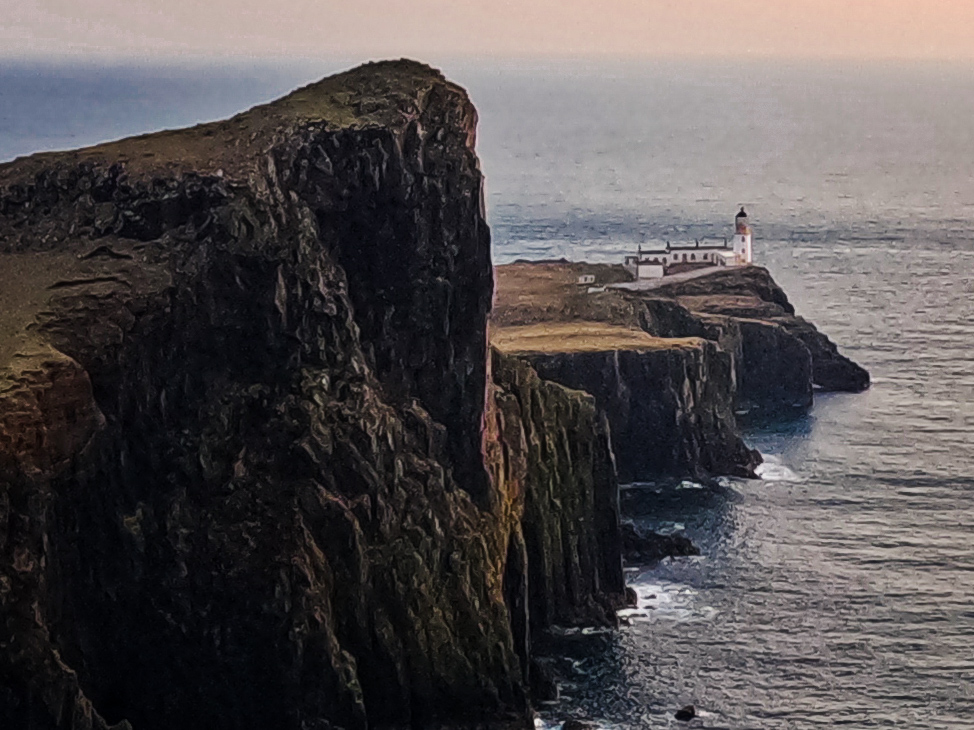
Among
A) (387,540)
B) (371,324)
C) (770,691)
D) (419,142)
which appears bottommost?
(770,691)

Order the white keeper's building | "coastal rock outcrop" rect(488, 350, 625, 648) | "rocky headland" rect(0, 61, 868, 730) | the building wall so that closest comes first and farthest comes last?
"rocky headland" rect(0, 61, 868, 730), "coastal rock outcrop" rect(488, 350, 625, 648), the building wall, the white keeper's building

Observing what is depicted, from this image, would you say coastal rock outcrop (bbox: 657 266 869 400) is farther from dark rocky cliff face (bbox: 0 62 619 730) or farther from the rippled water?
dark rocky cliff face (bbox: 0 62 619 730)

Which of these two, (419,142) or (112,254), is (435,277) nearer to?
(419,142)

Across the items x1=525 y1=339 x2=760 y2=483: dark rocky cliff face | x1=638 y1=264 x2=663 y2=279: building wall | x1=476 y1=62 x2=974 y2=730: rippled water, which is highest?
x1=638 y1=264 x2=663 y2=279: building wall

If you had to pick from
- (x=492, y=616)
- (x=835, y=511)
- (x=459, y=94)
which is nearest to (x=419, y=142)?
(x=459, y=94)

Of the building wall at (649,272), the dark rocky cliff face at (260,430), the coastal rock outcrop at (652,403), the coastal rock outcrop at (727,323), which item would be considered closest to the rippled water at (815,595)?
the coastal rock outcrop at (652,403)

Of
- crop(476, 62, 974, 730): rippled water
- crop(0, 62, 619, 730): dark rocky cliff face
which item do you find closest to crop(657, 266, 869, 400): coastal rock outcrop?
crop(476, 62, 974, 730): rippled water
